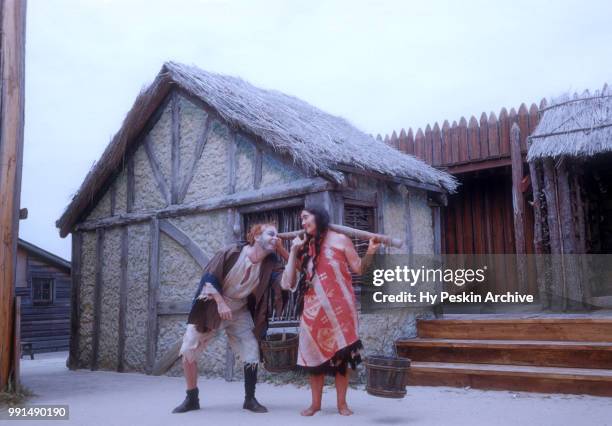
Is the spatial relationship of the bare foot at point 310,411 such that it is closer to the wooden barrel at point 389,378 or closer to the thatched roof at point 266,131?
the wooden barrel at point 389,378

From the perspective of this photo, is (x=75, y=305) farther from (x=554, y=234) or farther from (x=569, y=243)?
(x=569, y=243)

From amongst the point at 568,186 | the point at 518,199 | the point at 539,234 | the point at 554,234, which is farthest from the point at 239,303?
the point at 518,199

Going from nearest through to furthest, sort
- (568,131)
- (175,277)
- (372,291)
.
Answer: (372,291) → (568,131) → (175,277)

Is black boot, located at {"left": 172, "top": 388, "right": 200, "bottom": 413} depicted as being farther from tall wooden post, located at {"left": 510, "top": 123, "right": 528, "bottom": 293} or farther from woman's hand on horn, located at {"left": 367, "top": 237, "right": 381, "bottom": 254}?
tall wooden post, located at {"left": 510, "top": 123, "right": 528, "bottom": 293}

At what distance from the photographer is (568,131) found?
24.6 ft

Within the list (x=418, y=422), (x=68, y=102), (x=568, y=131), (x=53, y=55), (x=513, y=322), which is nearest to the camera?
(x=418, y=422)

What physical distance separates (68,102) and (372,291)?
205ft

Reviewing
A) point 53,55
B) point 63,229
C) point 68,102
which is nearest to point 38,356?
point 63,229

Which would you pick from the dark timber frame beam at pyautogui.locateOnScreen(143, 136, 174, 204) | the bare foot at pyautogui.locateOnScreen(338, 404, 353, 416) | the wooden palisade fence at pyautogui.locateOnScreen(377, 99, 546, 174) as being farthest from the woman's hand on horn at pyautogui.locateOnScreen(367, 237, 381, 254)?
the wooden palisade fence at pyautogui.locateOnScreen(377, 99, 546, 174)

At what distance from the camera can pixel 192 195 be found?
8.02m

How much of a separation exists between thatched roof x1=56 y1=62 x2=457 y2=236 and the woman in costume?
177cm

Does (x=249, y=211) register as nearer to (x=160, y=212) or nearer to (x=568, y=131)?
(x=160, y=212)

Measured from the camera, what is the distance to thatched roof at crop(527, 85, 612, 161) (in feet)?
23.6

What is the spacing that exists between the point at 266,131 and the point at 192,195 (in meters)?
1.79
